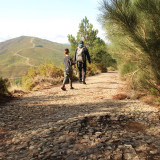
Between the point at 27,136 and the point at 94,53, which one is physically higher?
the point at 94,53

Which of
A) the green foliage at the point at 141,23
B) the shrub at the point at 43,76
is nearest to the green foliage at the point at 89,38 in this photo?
the shrub at the point at 43,76

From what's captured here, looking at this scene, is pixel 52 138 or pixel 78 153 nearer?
pixel 78 153

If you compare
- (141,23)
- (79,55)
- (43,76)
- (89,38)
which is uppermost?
(89,38)

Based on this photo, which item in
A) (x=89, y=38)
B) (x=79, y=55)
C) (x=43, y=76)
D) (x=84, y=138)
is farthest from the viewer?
(x=89, y=38)

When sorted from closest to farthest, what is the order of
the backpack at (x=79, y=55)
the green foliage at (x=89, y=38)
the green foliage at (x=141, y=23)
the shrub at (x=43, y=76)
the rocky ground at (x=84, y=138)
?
1. the rocky ground at (x=84, y=138)
2. the green foliage at (x=141, y=23)
3. the backpack at (x=79, y=55)
4. the shrub at (x=43, y=76)
5. the green foliage at (x=89, y=38)

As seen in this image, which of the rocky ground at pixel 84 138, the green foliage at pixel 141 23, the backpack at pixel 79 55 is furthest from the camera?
the backpack at pixel 79 55

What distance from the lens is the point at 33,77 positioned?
9.31m

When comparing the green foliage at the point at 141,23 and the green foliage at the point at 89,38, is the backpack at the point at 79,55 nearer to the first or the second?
the green foliage at the point at 141,23

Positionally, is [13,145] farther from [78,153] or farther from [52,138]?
[78,153]

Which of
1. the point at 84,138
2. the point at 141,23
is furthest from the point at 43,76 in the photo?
the point at 84,138

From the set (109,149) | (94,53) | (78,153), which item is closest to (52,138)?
(78,153)

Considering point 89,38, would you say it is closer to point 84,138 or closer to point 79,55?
point 79,55

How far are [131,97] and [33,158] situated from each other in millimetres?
4541

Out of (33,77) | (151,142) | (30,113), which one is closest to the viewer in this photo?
(151,142)
